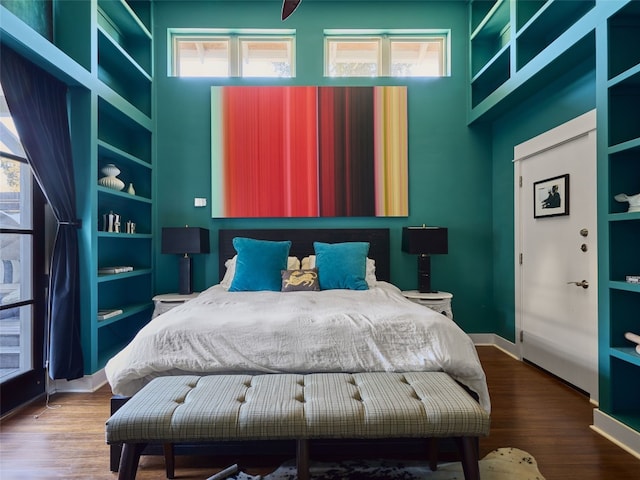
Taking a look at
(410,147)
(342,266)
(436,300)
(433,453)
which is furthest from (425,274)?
(433,453)

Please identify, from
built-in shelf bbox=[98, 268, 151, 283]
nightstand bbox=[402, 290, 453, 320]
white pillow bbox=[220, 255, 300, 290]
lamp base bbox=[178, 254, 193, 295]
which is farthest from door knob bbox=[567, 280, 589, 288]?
built-in shelf bbox=[98, 268, 151, 283]

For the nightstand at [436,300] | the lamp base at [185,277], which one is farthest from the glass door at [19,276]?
the nightstand at [436,300]

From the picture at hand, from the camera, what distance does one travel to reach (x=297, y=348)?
188 cm

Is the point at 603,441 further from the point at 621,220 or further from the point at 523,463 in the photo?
the point at 621,220

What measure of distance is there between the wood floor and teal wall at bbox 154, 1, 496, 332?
1.46 meters

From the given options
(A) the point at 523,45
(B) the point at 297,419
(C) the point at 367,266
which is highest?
(A) the point at 523,45

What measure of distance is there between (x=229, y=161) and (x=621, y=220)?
11.0 feet

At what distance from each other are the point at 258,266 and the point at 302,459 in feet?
6.32

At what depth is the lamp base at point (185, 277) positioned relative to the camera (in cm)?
359

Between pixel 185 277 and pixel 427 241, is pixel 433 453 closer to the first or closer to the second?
pixel 427 241

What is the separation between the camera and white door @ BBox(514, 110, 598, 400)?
2568mm

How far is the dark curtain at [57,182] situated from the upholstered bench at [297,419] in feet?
4.82

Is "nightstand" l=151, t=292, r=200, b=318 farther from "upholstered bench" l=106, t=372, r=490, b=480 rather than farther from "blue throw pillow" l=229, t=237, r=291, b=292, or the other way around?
"upholstered bench" l=106, t=372, r=490, b=480

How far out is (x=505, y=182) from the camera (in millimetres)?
3697
